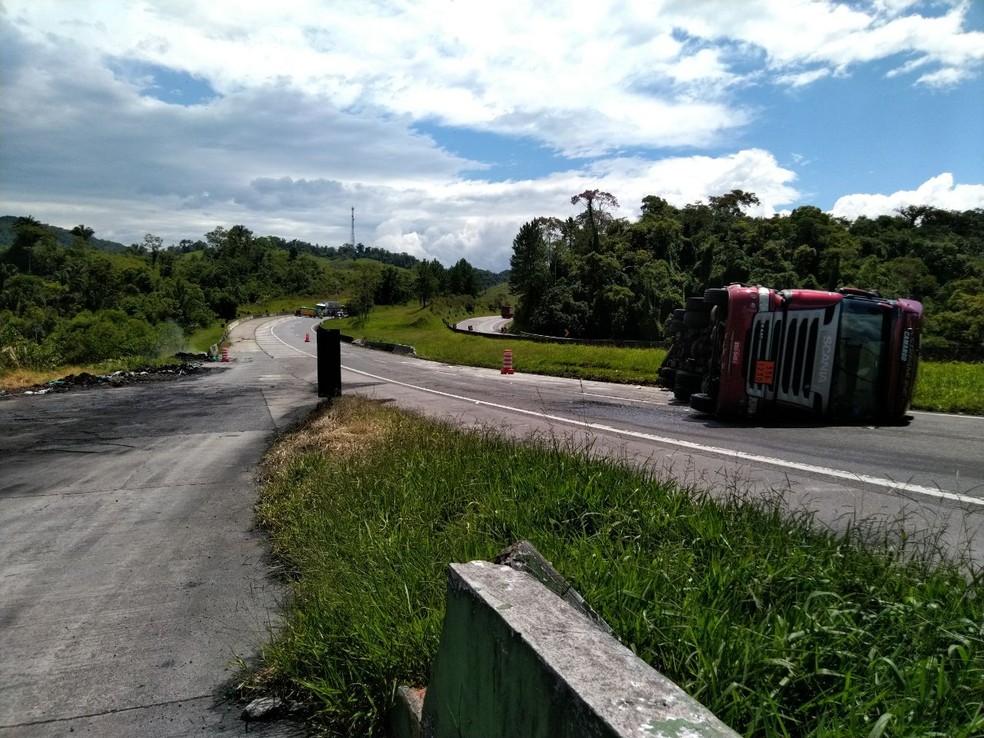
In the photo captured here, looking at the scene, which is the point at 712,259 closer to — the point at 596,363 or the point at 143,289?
the point at 596,363

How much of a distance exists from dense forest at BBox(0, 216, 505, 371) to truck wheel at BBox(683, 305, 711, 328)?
25.2 m

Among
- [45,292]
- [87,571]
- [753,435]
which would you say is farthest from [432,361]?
[45,292]

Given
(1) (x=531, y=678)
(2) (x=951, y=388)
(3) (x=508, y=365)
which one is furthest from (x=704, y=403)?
(3) (x=508, y=365)

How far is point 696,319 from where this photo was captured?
50.9 ft

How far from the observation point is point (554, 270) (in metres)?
66.9

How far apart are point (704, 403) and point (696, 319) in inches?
122

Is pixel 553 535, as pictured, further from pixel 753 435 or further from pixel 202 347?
pixel 202 347

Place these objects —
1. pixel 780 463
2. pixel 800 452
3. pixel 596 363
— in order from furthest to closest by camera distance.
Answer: pixel 596 363 → pixel 800 452 → pixel 780 463

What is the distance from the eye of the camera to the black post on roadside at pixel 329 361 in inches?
537

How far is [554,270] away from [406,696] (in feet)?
214

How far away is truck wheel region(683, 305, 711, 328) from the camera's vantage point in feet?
50.4

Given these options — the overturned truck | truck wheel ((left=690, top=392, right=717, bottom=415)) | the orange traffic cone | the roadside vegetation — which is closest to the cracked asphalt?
the roadside vegetation

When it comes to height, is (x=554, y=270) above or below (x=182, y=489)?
above

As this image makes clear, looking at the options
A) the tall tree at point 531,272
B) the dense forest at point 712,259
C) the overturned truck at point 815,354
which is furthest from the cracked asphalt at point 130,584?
the tall tree at point 531,272
